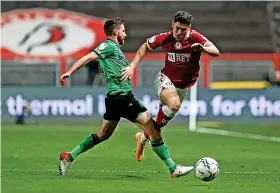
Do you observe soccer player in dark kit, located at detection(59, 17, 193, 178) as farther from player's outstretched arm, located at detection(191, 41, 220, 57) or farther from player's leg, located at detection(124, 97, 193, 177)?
player's outstretched arm, located at detection(191, 41, 220, 57)

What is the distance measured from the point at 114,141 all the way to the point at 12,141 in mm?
2023

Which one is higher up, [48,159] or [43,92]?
[48,159]

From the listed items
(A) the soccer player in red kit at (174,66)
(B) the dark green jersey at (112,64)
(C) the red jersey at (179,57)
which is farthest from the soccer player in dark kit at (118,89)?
(C) the red jersey at (179,57)

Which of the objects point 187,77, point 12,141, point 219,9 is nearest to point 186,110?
point 12,141

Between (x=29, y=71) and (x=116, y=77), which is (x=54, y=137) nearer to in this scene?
(x=116, y=77)

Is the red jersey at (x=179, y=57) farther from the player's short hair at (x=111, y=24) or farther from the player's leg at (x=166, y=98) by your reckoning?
the player's short hair at (x=111, y=24)

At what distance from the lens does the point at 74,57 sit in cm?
3108

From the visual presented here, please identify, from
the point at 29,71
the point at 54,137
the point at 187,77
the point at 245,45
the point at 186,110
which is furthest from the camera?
the point at 245,45

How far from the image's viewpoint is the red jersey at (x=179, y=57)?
12.1 m

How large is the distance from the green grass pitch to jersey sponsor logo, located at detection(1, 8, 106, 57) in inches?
372

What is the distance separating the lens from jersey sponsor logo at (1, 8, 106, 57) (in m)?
31.2

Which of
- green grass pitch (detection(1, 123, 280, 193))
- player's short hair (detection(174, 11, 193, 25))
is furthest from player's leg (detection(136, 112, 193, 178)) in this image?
player's short hair (detection(174, 11, 193, 25))

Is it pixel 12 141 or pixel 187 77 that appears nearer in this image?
pixel 187 77

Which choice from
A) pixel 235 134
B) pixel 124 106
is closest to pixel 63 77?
pixel 124 106
